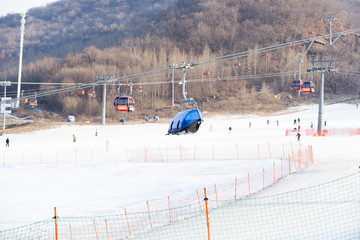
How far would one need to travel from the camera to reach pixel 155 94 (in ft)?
262

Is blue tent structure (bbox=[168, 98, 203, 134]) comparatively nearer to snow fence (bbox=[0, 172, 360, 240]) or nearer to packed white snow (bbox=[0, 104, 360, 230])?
snow fence (bbox=[0, 172, 360, 240])

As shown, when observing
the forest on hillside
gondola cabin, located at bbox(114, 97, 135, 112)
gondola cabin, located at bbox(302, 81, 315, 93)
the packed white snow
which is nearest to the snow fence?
the packed white snow

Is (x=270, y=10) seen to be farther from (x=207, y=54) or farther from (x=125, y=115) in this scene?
(x=125, y=115)

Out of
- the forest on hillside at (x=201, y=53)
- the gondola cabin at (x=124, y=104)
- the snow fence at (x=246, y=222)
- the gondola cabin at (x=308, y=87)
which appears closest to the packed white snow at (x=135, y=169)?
the snow fence at (x=246, y=222)

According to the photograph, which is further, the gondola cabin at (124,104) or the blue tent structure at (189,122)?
the gondola cabin at (124,104)

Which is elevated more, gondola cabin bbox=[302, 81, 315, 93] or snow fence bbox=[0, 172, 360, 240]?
gondola cabin bbox=[302, 81, 315, 93]

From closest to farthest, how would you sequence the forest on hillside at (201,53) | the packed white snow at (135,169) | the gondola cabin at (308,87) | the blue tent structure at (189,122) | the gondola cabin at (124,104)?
the blue tent structure at (189,122)
the packed white snow at (135,169)
the gondola cabin at (124,104)
the gondola cabin at (308,87)
the forest on hillside at (201,53)

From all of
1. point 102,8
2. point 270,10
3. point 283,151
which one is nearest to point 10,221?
point 283,151

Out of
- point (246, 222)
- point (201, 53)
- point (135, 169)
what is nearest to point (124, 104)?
point (135, 169)

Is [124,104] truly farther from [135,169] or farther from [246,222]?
[246,222]

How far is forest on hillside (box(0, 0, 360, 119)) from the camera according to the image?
8044 cm

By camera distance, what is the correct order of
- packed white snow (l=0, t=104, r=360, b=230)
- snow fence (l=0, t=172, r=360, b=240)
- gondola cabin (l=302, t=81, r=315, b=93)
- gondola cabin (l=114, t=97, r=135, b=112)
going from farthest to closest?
gondola cabin (l=302, t=81, r=315, b=93) → gondola cabin (l=114, t=97, r=135, b=112) → packed white snow (l=0, t=104, r=360, b=230) → snow fence (l=0, t=172, r=360, b=240)

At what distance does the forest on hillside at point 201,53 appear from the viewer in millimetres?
80438

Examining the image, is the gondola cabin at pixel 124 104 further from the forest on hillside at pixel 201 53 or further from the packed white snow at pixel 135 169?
the forest on hillside at pixel 201 53
